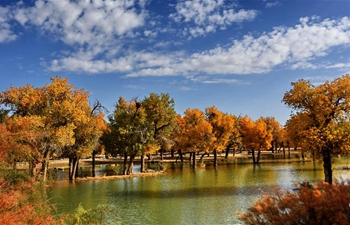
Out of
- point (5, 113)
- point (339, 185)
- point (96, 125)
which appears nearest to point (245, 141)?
point (96, 125)

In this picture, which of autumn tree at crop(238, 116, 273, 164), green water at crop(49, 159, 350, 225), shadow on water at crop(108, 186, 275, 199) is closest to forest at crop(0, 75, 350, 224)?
green water at crop(49, 159, 350, 225)

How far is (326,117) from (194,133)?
31428 millimetres

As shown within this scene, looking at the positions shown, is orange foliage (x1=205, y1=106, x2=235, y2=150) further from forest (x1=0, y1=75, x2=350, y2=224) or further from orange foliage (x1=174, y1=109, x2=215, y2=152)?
orange foliage (x1=174, y1=109, x2=215, y2=152)

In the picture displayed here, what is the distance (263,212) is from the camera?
9.85 meters

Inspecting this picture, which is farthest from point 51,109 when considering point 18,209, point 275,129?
point 275,129

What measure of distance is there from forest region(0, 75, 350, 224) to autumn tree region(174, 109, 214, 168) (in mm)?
182

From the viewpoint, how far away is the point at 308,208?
9.18 metres

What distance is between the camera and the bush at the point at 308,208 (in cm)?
866

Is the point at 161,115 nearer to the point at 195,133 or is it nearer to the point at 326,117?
the point at 195,133

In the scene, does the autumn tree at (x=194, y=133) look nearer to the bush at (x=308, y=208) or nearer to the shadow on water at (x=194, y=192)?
the shadow on water at (x=194, y=192)

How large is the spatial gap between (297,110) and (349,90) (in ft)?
14.8

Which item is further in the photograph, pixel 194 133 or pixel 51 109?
pixel 194 133

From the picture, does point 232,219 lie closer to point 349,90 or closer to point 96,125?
point 349,90

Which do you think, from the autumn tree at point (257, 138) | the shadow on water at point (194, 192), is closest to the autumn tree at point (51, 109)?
the shadow on water at point (194, 192)
